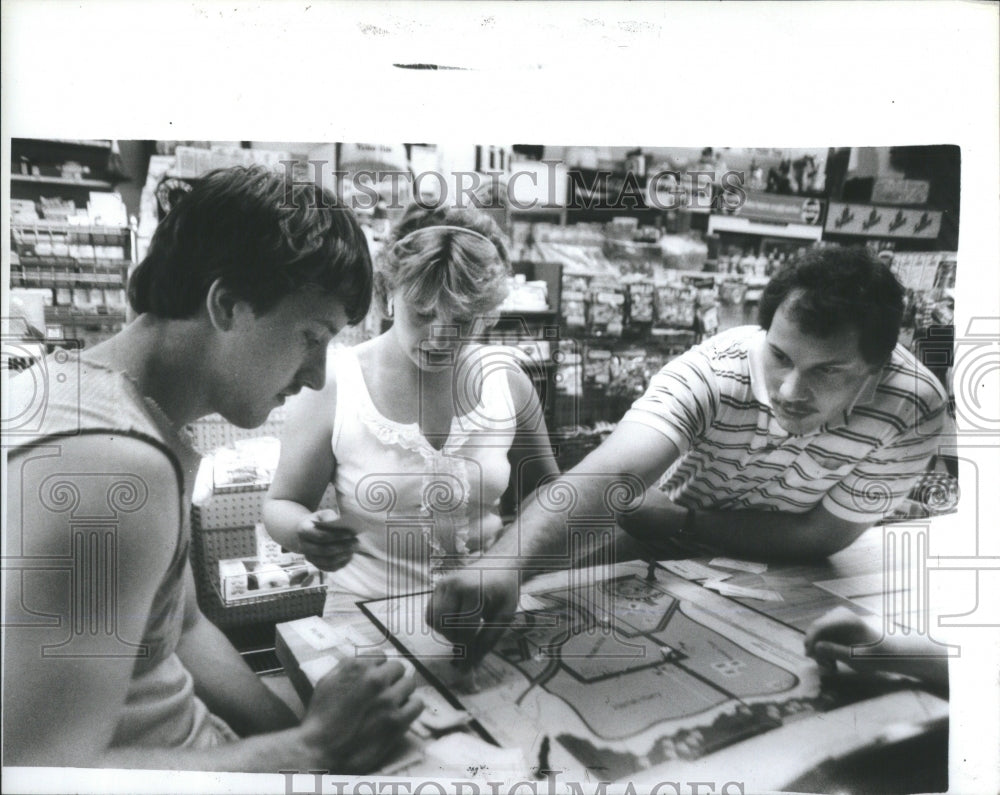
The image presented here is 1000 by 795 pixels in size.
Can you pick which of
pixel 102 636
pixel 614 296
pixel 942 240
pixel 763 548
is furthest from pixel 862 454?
pixel 102 636

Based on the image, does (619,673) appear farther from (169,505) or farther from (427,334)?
(169,505)

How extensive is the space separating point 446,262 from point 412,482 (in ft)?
1.65

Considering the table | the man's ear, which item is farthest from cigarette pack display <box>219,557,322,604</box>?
the man's ear

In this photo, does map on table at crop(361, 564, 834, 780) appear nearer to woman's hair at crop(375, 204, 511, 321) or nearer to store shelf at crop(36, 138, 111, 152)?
woman's hair at crop(375, 204, 511, 321)

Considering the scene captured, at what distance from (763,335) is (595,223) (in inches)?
18.0

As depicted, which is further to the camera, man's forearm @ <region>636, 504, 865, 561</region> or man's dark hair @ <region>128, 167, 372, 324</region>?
man's forearm @ <region>636, 504, 865, 561</region>

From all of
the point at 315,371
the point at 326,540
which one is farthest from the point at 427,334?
the point at 326,540

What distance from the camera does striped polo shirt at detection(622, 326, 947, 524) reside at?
158 cm

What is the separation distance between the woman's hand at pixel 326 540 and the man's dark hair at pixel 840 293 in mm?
1088

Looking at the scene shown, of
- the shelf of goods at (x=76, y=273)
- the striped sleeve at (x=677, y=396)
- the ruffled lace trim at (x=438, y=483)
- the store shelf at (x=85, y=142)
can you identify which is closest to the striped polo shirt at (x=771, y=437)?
the striped sleeve at (x=677, y=396)

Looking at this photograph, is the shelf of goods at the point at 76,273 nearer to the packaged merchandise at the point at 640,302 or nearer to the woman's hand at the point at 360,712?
the woman's hand at the point at 360,712

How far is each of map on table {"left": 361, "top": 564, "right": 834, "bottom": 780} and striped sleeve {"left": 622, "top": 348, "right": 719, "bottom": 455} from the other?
1.14ft

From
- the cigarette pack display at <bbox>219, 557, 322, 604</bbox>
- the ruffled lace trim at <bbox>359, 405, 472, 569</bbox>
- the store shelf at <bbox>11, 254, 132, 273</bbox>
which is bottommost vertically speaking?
the cigarette pack display at <bbox>219, 557, 322, 604</bbox>

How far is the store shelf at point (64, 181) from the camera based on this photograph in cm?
155
